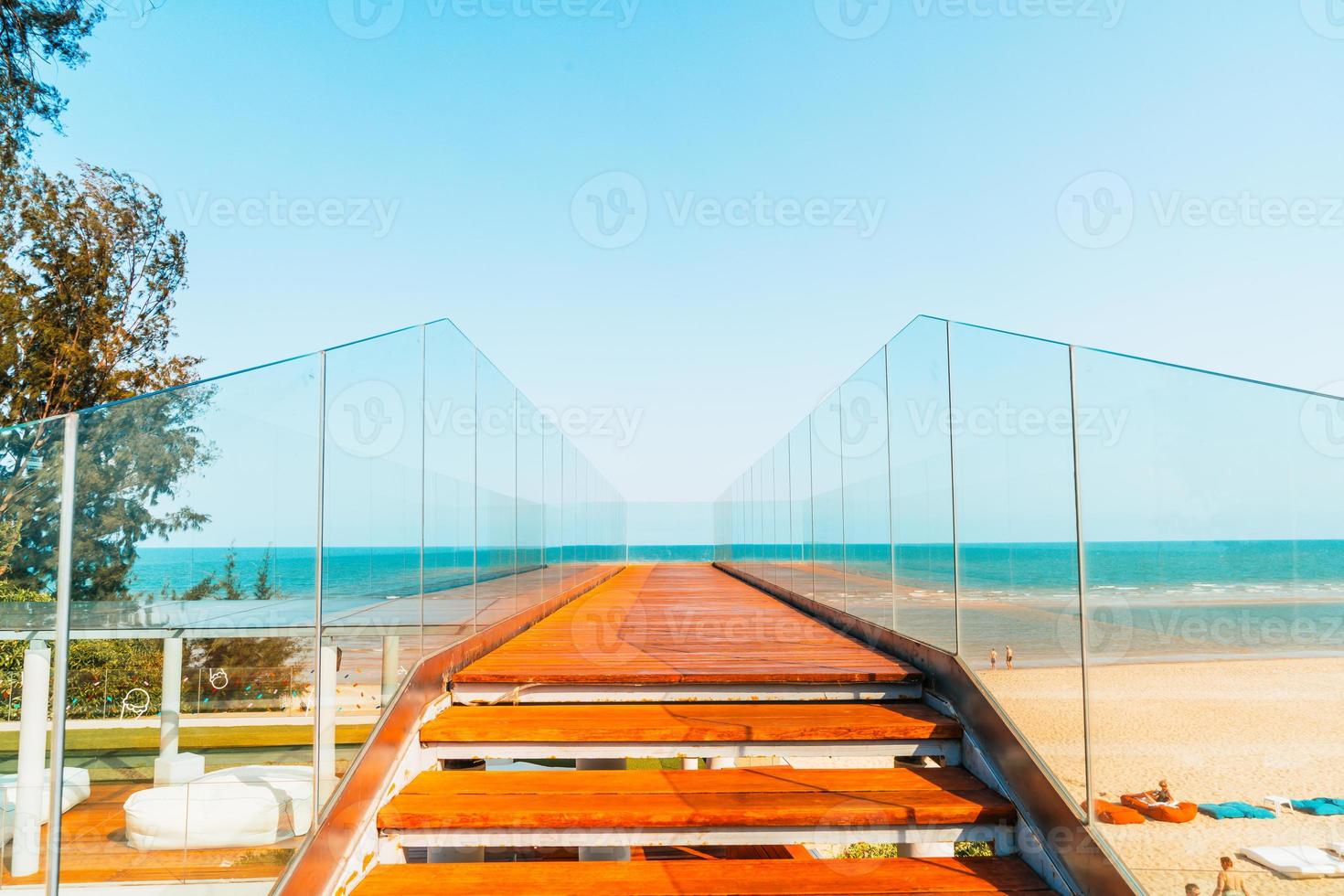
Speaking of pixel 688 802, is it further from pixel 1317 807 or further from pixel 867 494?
pixel 1317 807

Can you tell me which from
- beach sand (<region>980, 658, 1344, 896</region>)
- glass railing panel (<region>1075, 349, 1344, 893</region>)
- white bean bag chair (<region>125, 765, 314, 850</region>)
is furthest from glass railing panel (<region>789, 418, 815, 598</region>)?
white bean bag chair (<region>125, 765, 314, 850</region>)

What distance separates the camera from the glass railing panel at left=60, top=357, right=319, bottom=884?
170cm

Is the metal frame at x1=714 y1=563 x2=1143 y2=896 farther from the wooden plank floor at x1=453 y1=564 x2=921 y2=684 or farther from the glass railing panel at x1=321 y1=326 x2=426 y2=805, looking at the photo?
the glass railing panel at x1=321 y1=326 x2=426 y2=805

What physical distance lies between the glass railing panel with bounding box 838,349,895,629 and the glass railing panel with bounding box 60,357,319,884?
281cm

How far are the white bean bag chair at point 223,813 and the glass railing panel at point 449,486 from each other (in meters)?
0.87

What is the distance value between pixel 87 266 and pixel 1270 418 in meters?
15.3

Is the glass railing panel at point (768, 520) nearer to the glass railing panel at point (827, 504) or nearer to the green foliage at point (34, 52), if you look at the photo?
the glass railing panel at point (827, 504)

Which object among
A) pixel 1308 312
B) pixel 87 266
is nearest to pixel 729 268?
pixel 87 266

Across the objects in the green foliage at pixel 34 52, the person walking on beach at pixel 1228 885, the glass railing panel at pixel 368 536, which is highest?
the green foliage at pixel 34 52

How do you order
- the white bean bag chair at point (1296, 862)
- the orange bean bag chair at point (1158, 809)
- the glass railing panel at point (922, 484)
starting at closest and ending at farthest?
the glass railing panel at point (922, 484) → the white bean bag chair at point (1296, 862) → the orange bean bag chair at point (1158, 809)

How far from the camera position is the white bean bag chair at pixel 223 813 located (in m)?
2.22

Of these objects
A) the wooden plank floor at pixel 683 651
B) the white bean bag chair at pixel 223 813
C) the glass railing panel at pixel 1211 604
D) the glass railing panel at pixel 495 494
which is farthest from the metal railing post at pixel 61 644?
the glass railing panel at pixel 1211 604

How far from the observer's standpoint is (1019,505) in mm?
3787

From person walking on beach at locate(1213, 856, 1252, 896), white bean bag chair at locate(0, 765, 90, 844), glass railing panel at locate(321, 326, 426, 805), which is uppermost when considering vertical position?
glass railing panel at locate(321, 326, 426, 805)
